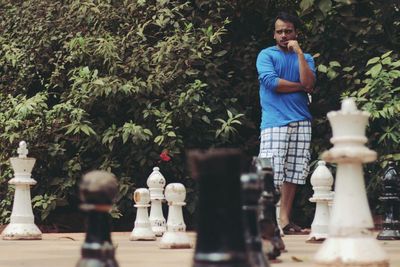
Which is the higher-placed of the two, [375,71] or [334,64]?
[334,64]

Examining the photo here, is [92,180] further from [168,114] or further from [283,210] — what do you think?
[168,114]

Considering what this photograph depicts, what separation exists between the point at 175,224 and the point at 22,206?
1.91 meters

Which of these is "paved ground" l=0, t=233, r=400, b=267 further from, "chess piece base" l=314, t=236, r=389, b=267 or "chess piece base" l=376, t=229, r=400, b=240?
"chess piece base" l=314, t=236, r=389, b=267

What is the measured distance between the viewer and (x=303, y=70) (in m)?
6.34

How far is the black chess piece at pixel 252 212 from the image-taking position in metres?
2.39

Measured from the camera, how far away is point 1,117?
9.05 m

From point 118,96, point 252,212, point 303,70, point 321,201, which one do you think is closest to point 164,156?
point 118,96

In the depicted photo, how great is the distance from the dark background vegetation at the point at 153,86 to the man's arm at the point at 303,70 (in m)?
1.87

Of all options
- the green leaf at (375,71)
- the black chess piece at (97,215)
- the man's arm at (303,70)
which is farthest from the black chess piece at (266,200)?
the green leaf at (375,71)

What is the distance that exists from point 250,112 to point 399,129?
5.65 feet

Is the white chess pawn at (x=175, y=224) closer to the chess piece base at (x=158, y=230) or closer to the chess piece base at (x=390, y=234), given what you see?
the chess piece base at (x=390, y=234)

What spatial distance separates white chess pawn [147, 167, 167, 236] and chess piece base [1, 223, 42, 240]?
0.89 m

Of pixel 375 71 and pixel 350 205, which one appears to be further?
pixel 375 71

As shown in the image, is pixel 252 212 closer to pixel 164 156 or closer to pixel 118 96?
pixel 164 156
